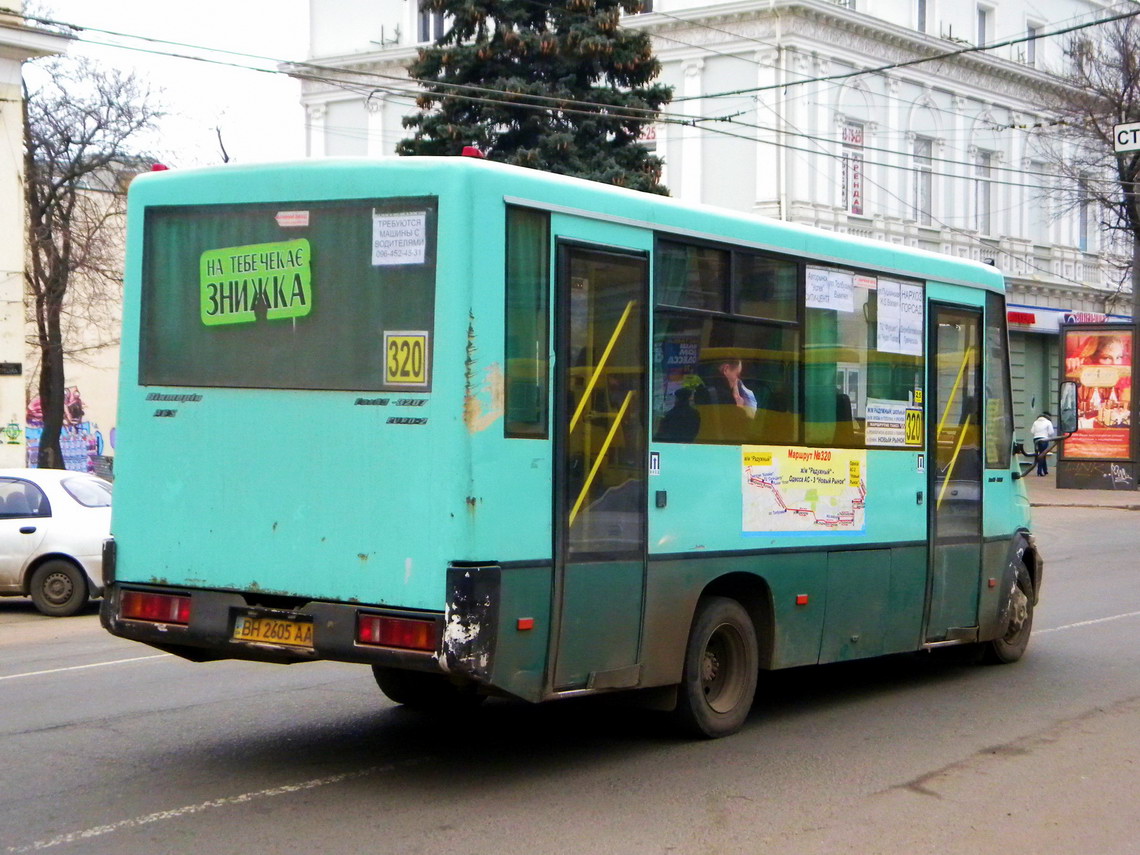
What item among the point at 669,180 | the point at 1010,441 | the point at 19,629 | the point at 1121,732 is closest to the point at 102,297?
the point at 669,180

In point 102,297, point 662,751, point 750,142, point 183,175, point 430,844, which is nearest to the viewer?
point 430,844

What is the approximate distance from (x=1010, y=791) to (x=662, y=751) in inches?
70.5

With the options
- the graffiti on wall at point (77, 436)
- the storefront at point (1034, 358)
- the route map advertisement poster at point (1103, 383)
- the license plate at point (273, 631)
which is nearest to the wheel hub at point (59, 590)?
the license plate at point (273, 631)

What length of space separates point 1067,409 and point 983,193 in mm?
39686

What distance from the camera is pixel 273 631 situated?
7.11 m

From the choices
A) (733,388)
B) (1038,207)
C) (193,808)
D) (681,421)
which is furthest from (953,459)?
(1038,207)

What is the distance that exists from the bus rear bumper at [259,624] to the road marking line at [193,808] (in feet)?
1.93

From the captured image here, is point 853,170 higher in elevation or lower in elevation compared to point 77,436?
higher

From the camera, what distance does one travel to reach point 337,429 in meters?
7.02

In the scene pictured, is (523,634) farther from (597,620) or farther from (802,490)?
(802,490)

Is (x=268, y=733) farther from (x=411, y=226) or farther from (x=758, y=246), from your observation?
(x=758, y=246)

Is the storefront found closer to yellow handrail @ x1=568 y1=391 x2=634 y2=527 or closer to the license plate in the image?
yellow handrail @ x1=568 y1=391 x2=634 y2=527

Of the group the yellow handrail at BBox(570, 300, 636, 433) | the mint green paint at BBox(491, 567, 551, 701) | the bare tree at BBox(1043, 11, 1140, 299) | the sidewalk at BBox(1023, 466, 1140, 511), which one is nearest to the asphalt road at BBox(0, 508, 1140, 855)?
the mint green paint at BBox(491, 567, 551, 701)

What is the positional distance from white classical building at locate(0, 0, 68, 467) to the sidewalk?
1844 centimetres
